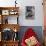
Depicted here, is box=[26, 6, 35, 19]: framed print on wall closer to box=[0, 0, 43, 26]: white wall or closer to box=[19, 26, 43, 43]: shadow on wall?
box=[0, 0, 43, 26]: white wall

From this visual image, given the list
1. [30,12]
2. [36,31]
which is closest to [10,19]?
[30,12]

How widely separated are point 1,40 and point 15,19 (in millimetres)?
743

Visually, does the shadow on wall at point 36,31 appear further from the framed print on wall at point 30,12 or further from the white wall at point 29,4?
the framed print on wall at point 30,12

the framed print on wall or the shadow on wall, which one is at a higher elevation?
the framed print on wall

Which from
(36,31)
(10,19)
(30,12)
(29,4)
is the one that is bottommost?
(36,31)

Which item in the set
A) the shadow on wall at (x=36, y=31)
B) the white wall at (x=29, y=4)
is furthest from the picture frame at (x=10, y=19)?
the shadow on wall at (x=36, y=31)

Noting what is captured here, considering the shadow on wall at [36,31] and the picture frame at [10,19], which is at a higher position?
the picture frame at [10,19]

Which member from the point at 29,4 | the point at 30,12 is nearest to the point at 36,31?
the point at 30,12

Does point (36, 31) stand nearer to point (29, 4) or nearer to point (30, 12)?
point (30, 12)

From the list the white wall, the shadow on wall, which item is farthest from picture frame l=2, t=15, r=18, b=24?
the shadow on wall

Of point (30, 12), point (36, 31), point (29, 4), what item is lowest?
point (36, 31)

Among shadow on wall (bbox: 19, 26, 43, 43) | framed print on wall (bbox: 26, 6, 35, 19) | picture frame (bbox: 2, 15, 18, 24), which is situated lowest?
shadow on wall (bbox: 19, 26, 43, 43)

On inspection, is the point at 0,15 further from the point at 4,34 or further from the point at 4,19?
the point at 4,34

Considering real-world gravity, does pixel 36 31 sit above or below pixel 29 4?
below
